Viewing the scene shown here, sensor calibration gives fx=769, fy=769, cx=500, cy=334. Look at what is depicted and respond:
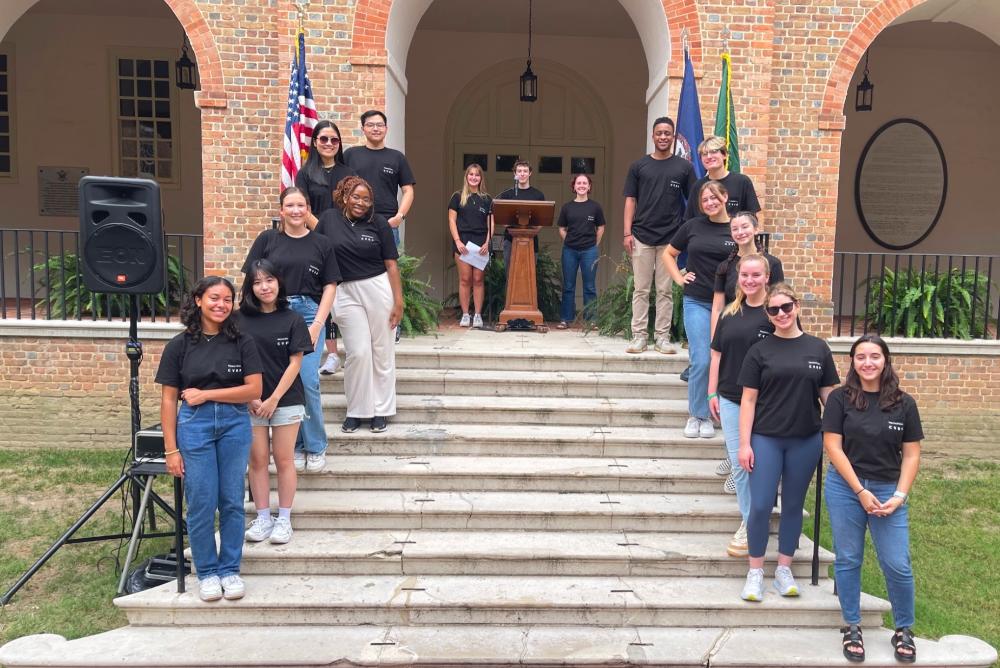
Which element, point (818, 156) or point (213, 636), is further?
point (818, 156)

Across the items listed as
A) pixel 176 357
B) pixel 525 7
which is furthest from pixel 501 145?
pixel 176 357

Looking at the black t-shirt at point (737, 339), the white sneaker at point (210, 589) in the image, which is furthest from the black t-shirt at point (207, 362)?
the black t-shirt at point (737, 339)

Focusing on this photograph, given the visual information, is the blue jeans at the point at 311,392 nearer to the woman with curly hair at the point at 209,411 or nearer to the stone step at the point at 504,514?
the stone step at the point at 504,514

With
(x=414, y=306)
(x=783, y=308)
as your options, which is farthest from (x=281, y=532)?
(x=414, y=306)

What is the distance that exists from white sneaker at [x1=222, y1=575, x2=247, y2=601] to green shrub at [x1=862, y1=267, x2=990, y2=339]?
6.90 m

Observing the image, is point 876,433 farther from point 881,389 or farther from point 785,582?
point 785,582

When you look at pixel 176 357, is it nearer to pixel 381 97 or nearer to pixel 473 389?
pixel 473 389

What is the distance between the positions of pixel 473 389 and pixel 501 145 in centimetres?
646

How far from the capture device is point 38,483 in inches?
276

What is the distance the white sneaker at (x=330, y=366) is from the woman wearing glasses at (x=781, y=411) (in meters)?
3.29

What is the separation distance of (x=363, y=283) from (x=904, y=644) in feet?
12.4

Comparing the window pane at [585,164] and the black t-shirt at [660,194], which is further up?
the window pane at [585,164]

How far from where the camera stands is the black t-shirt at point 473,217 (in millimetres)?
7785

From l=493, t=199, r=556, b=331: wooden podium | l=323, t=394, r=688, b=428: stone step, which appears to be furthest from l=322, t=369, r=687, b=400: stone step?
l=493, t=199, r=556, b=331: wooden podium
